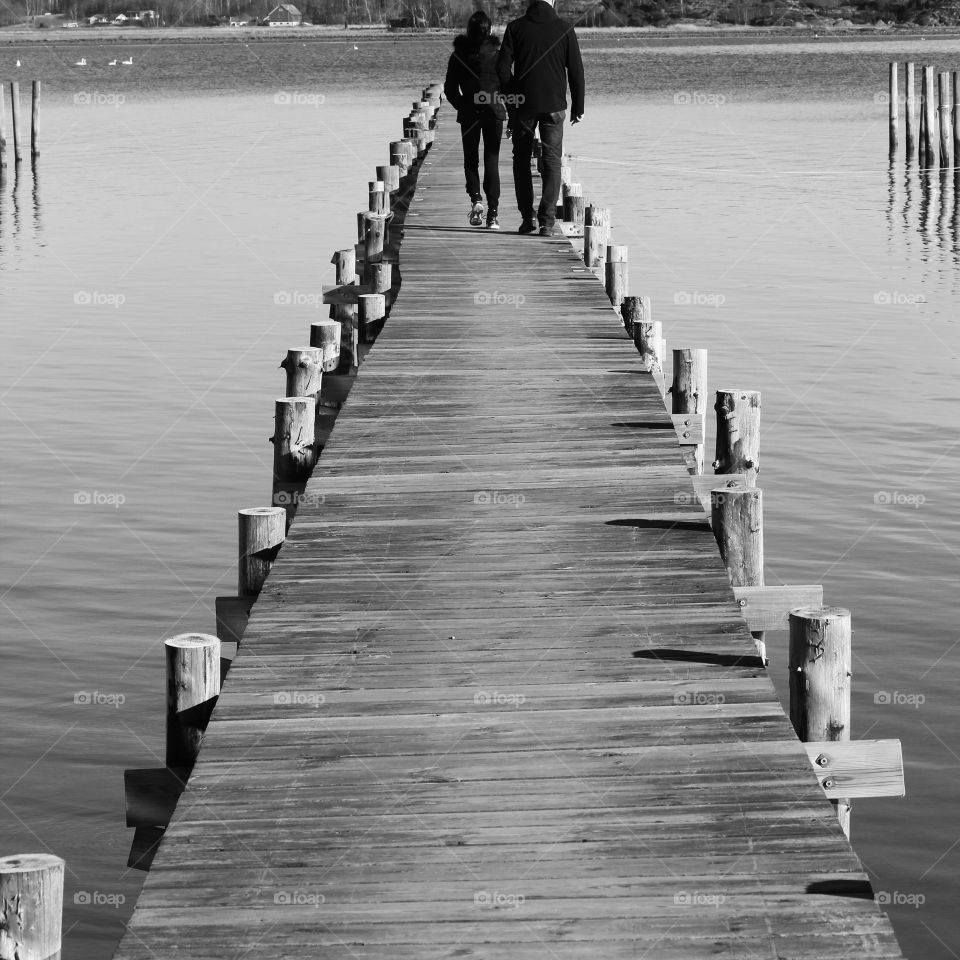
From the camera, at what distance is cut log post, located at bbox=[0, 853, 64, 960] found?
396cm

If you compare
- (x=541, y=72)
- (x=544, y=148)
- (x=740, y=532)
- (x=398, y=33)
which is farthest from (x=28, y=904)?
(x=398, y=33)

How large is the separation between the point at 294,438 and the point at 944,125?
31289 millimetres

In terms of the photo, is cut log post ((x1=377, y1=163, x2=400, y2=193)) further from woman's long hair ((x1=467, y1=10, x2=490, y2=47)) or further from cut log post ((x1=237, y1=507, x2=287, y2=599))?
cut log post ((x1=237, y1=507, x2=287, y2=599))

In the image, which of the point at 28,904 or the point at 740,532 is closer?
the point at 28,904

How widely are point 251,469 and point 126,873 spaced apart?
730 cm

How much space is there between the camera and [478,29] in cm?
1541

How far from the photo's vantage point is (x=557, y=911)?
440 centimetres

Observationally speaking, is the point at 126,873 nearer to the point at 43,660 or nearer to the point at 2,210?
the point at 43,660

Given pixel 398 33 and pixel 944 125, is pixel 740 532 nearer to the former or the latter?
pixel 944 125

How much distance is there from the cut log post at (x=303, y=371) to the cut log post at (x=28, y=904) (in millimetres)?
7399

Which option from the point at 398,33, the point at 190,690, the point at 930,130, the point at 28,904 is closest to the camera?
the point at 28,904

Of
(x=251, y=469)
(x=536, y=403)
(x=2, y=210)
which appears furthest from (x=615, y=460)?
(x=2, y=210)

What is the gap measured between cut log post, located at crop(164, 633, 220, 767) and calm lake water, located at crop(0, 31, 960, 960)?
6.18ft

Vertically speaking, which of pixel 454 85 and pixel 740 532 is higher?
pixel 454 85
